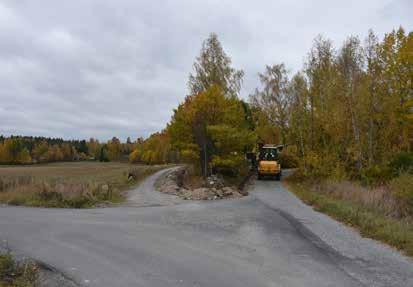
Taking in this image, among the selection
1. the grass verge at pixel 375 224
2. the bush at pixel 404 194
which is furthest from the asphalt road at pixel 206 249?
the bush at pixel 404 194

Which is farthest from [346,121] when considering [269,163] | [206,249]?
[206,249]

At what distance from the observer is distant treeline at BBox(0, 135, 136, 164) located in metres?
99.1

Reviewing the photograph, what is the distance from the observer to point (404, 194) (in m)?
14.4

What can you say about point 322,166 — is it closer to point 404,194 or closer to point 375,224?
point 404,194

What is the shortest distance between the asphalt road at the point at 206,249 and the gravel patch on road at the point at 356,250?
0.8 inches

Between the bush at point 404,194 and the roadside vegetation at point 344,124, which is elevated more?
the roadside vegetation at point 344,124

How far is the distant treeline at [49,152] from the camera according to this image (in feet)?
325

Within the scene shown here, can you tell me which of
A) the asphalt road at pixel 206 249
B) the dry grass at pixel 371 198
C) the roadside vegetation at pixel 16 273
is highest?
the dry grass at pixel 371 198

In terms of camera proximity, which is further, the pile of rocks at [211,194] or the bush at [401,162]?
the bush at [401,162]

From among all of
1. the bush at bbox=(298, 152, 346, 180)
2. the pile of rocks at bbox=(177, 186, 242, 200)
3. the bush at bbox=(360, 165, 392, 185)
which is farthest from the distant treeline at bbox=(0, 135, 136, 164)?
the bush at bbox=(360, 165, 392, 185)

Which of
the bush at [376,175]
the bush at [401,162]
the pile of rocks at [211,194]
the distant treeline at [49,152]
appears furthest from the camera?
the distant treeline at [49,152]

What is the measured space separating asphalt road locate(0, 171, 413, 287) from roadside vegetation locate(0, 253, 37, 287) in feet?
2.08

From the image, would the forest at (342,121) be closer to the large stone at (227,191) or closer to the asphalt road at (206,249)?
the large stone at (227,191)

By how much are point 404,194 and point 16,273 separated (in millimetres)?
15412
